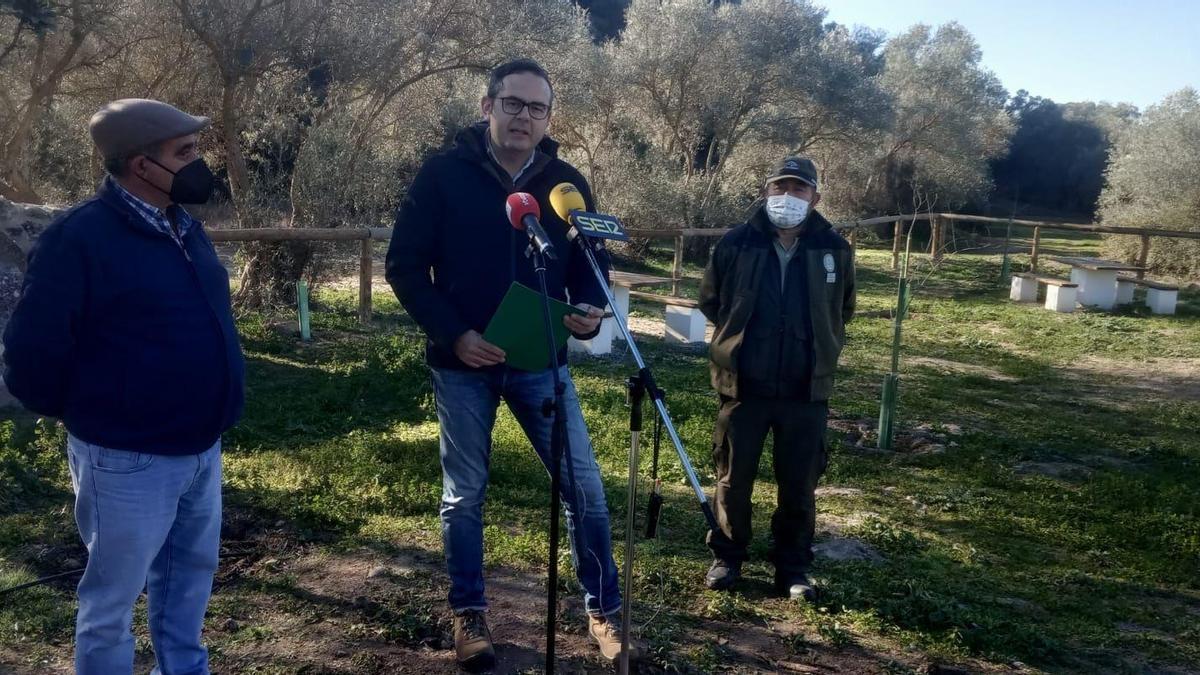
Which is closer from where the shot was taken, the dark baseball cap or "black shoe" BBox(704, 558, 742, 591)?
the dark baseball cap

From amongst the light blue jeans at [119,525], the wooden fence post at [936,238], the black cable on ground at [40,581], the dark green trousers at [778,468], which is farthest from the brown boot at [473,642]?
the wooden fence post at [936,238]

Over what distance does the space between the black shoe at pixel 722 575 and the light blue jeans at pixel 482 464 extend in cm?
89

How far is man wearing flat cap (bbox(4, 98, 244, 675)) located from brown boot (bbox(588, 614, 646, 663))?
1.46 m

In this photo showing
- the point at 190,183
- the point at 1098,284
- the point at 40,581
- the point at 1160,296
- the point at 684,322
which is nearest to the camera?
the point at 190,183

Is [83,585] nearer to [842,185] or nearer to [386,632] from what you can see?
[386,632]

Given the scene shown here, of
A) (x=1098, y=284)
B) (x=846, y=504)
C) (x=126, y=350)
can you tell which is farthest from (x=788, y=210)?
(x=1098, y=284)

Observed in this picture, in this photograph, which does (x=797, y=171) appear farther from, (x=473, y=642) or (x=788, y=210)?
(x=473, y=642)

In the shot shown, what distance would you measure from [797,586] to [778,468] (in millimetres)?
483

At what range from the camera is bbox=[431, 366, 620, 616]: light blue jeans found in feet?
10.3

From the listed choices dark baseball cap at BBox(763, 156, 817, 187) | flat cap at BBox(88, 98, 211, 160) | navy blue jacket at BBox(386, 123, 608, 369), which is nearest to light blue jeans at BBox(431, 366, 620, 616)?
navy blue jacket at BBox(386, 123, 608, 369)

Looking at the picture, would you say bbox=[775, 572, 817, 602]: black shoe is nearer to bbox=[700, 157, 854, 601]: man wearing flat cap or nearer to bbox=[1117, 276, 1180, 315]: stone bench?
bbox=[700, 157, 854, 601]: man wearing flat cap

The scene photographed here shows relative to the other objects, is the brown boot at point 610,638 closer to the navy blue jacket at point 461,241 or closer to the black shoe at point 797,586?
the black shoe at point 797,586

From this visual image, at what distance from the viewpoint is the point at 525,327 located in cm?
289

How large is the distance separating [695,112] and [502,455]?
15.4m
